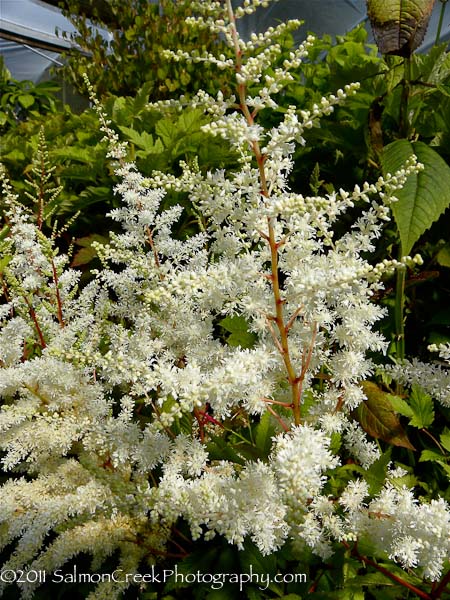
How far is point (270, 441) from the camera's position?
3.99 feet

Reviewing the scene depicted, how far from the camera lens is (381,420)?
1.34 m

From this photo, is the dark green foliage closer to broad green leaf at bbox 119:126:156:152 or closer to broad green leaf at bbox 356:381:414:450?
broad green leaf at bbox 119:126:156:152

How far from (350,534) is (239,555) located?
0.32 m

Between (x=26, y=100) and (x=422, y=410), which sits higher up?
(x=26, y=100)

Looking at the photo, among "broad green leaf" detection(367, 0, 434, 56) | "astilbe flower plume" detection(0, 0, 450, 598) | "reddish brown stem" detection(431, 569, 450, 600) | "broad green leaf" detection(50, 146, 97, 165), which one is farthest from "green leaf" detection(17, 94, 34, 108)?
"reddish brown stem" detection(431, 569, 450, 600)

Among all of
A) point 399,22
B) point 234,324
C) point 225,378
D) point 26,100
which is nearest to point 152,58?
point 26,100

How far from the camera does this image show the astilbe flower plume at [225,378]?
95 cm

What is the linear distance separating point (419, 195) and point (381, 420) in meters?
0.56

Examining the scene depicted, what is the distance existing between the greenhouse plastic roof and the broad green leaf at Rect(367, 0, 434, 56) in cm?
522

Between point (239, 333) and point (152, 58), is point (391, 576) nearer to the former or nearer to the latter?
point (239, 333)

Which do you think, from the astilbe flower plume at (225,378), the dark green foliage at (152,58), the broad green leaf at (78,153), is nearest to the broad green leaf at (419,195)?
the astilbe flower plume at (225,378)

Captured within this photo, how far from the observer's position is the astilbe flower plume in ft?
3.12

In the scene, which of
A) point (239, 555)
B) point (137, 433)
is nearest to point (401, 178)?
point (137, 433)

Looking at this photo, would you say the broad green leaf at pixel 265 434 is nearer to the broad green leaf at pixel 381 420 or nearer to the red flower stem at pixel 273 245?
the red flower stem at pixel 273 245
